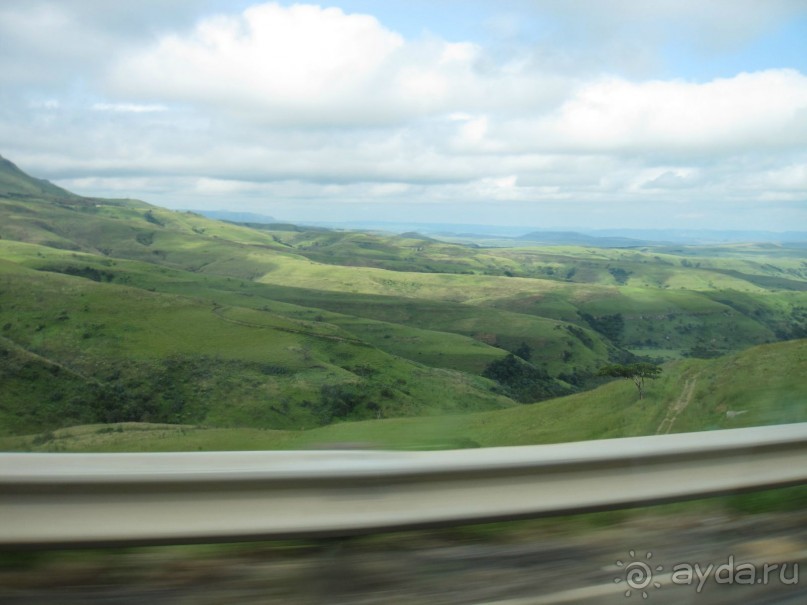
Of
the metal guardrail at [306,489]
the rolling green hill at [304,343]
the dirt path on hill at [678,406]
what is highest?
the metal guardrail at [306,489]

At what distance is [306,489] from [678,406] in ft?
17.2

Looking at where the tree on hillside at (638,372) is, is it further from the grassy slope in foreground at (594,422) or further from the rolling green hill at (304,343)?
the rolling green hill at (304,343)

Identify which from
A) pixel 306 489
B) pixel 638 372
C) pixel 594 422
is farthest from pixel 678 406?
pixel 306 489

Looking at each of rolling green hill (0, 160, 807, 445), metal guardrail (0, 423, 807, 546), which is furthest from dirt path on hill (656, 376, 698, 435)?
metal guardrail (0, 423, 807, 546)

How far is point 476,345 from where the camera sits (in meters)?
93.6

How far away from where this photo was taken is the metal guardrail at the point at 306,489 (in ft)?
11.1

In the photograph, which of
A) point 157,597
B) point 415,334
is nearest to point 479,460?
point 157,597

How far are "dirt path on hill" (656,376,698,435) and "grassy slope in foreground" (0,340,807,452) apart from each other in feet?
0.04

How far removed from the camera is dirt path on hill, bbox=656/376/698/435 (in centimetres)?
694

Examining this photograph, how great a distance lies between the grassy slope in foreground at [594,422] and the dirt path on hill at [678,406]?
0.01 m

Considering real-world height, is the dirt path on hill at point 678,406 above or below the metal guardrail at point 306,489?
below

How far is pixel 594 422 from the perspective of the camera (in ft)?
26.1

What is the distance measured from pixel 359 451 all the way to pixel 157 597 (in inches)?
49.8

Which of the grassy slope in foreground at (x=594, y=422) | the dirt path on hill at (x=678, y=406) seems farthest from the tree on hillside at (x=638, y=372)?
the dirt path on hill at (x=678, y=406)
